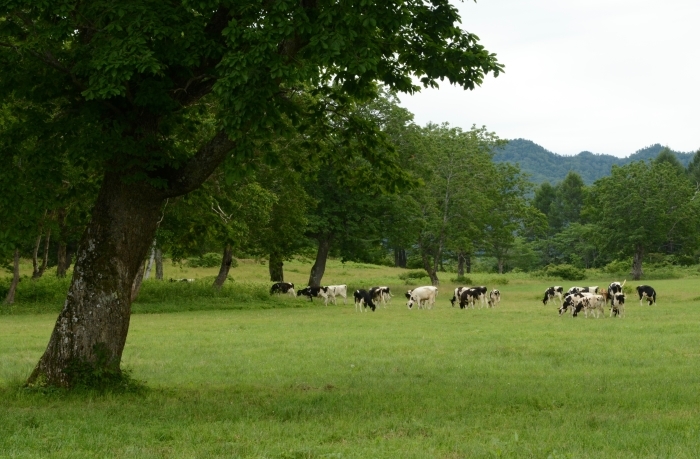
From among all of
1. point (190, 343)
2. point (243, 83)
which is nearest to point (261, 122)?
point (243, 83)

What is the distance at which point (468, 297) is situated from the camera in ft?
114

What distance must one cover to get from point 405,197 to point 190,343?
2743cm

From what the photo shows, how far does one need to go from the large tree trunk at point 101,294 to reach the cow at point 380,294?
24.8 meters

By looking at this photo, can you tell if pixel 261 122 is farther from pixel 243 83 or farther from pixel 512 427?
pixel 512 427

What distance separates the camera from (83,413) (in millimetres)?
9508

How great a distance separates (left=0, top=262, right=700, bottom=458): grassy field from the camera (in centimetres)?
776

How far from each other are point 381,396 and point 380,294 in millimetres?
26047

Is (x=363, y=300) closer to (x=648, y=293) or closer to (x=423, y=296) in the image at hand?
(x=423, y=296)

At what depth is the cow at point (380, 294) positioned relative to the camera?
120 ft

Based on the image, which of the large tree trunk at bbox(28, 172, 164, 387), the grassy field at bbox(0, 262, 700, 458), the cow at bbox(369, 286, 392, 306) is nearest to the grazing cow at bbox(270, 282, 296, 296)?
the cow at bbox(369, 286, 392, 306)

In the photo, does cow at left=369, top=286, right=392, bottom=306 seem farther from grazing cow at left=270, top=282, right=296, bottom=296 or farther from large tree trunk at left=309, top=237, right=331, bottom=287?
large tree trunk at left=309, top=237, right=331, bottom=287

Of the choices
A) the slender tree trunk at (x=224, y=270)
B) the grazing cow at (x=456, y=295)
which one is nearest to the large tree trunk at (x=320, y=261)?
the slender tree trunk at (x=224, y=270)

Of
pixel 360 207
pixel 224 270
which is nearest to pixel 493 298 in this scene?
pixel 360 207

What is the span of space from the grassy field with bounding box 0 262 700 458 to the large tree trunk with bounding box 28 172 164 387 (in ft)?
1.70
